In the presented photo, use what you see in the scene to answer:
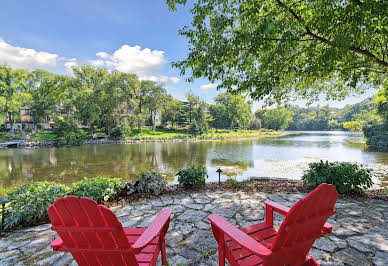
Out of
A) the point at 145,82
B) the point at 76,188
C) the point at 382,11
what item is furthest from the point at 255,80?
the point at 145,82

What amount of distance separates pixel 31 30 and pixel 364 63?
1297cm

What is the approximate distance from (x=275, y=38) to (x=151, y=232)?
385 centimetres

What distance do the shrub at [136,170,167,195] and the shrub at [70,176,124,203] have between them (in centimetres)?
37

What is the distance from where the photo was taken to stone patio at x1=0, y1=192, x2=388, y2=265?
189cm

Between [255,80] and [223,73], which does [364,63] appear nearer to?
[255,80]

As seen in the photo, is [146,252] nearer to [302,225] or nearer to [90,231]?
[90,231]

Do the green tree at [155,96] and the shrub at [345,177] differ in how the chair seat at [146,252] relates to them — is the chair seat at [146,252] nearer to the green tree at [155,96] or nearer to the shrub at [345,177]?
the shrub at [345,177]

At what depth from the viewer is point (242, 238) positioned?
1.28 m

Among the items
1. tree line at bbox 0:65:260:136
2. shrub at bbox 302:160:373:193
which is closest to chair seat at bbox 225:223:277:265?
shrub at bbox 302:160:373:193

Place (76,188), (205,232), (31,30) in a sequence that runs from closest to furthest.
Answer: (205,232) → (76,188) → (31,30)

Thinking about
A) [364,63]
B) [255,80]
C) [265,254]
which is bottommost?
[265,254]

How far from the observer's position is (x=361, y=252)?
1916 millimetres

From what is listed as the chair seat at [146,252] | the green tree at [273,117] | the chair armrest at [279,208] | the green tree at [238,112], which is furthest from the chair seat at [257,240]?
the green tree at [273,117]

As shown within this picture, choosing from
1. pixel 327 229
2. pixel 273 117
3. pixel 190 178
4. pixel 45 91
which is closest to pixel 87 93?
pixel 45 91
